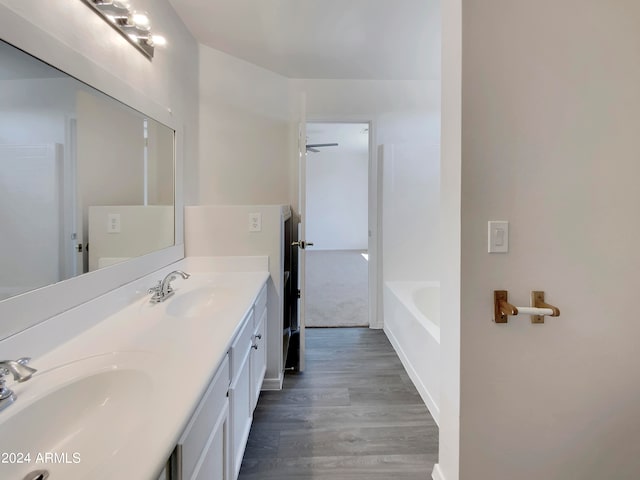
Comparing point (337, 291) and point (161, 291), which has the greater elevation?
point (161, 291)

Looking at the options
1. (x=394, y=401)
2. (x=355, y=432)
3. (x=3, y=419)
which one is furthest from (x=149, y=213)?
(x=394, y=401)

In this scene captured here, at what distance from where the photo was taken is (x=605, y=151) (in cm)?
110

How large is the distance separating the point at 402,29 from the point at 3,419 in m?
2.75

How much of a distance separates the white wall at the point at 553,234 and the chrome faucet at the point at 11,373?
4.30ft

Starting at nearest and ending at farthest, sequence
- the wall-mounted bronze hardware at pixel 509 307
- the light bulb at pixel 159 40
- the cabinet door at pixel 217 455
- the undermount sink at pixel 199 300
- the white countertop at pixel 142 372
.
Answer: the white countertop at pixel 142 372
the cabinet door at pixel 217 455
the wall-mounted bronze hardware at pixel 509 307
the undermount sink at pixel 199 300
the light bulb at pixel 159 40

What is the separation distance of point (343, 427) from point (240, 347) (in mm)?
935

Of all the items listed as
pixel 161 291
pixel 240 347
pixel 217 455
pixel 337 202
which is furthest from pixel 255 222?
pixel 337 202

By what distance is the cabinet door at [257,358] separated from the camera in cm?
154

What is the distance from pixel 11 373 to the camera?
719mm

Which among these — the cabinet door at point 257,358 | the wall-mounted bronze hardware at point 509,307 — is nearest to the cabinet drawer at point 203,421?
the cabinet door at point 257,358

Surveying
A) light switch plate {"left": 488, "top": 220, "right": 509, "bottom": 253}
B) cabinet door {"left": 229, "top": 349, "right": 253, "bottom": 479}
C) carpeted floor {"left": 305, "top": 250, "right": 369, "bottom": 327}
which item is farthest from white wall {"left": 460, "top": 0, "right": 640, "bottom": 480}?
carpeted floor {"left": 305, "top": 250, "right": 369, "bottom": 327}

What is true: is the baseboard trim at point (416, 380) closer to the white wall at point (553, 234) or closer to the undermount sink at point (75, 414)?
the white wall at point (553, 234)

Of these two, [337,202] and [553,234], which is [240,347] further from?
[337,202]

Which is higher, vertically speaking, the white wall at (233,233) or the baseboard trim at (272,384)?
the white wall at (233,233)
